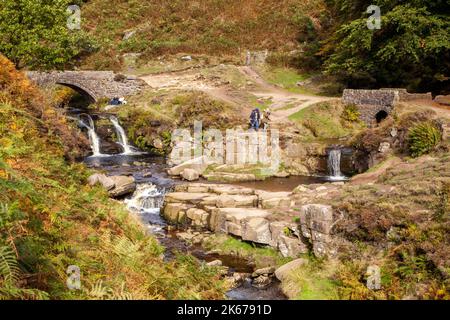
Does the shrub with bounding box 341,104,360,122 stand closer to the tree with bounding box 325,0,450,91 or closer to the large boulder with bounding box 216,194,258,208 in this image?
the tree with bounding box 325,0,450,91

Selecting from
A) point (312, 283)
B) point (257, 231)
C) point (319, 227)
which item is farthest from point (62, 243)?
point (257, 231)

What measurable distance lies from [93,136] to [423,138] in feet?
71.6

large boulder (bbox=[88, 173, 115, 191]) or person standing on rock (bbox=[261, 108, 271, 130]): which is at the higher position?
person standing on rock (bbox=[261, 108, 271, 130])

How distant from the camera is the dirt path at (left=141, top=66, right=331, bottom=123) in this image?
34.0m

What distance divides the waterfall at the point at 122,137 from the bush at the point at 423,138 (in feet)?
61.2

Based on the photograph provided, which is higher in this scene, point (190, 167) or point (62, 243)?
point (190, 167)

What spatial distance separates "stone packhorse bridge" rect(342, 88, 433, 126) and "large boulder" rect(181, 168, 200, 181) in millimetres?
13941

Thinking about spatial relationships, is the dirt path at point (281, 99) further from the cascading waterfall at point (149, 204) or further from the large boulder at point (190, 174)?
the cascading waterfall at point (149, 204)

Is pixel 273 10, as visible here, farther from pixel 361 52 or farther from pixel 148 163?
pixel 148 163

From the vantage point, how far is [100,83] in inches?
1628

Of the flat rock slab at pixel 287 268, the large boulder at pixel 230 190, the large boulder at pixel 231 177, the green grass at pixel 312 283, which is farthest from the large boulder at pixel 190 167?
the green grass at pixel 312 283

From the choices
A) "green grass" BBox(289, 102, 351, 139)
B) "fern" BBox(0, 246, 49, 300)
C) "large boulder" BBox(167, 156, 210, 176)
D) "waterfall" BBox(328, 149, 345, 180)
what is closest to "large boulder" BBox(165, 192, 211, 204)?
"large boulder" BBox(167, 156, 210, 176)

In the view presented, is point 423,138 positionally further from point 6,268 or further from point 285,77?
point 285,77
